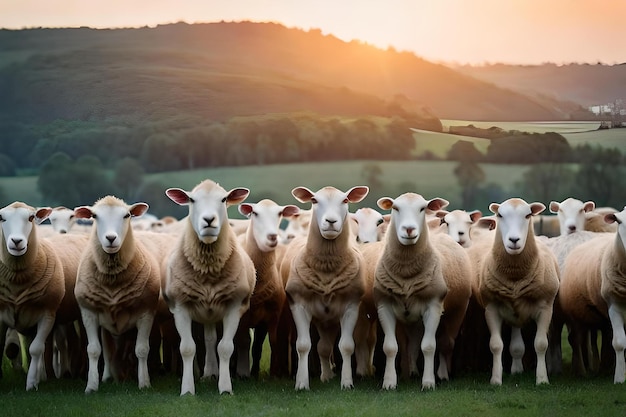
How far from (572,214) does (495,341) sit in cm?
493

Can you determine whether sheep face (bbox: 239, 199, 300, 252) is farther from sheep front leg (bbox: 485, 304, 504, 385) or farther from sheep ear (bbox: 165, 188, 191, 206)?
sheep front leg (bbox: 485, 304, 504, 385)

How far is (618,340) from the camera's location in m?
10.2

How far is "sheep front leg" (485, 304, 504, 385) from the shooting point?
1041cm

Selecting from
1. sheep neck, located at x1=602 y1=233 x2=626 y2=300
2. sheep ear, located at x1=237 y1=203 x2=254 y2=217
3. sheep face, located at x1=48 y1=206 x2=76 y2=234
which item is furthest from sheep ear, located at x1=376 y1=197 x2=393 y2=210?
sheep face, located at x1=48 y1=206 x2=76 y2=234

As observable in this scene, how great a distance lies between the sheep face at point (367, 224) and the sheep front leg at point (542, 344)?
3.73m

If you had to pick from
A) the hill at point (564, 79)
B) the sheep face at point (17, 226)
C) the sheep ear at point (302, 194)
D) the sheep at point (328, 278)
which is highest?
the hill at point (564, 79)

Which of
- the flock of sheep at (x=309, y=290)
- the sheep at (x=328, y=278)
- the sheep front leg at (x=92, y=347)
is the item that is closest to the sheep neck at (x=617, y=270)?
the flock of sheep at (x=309, y=290)

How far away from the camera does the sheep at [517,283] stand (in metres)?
10.4

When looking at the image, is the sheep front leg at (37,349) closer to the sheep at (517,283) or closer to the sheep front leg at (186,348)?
the sheep front leg at (186,348)

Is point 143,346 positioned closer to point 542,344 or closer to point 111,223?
point 111,223

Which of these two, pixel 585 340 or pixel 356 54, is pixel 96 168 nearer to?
pixel 356 54

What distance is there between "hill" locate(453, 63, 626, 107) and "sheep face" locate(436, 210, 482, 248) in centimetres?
1733

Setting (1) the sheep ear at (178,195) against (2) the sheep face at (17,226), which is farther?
(1) the sheep ear at (178,195)

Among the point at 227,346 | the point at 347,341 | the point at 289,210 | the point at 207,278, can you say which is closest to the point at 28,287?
the point at 207,278
